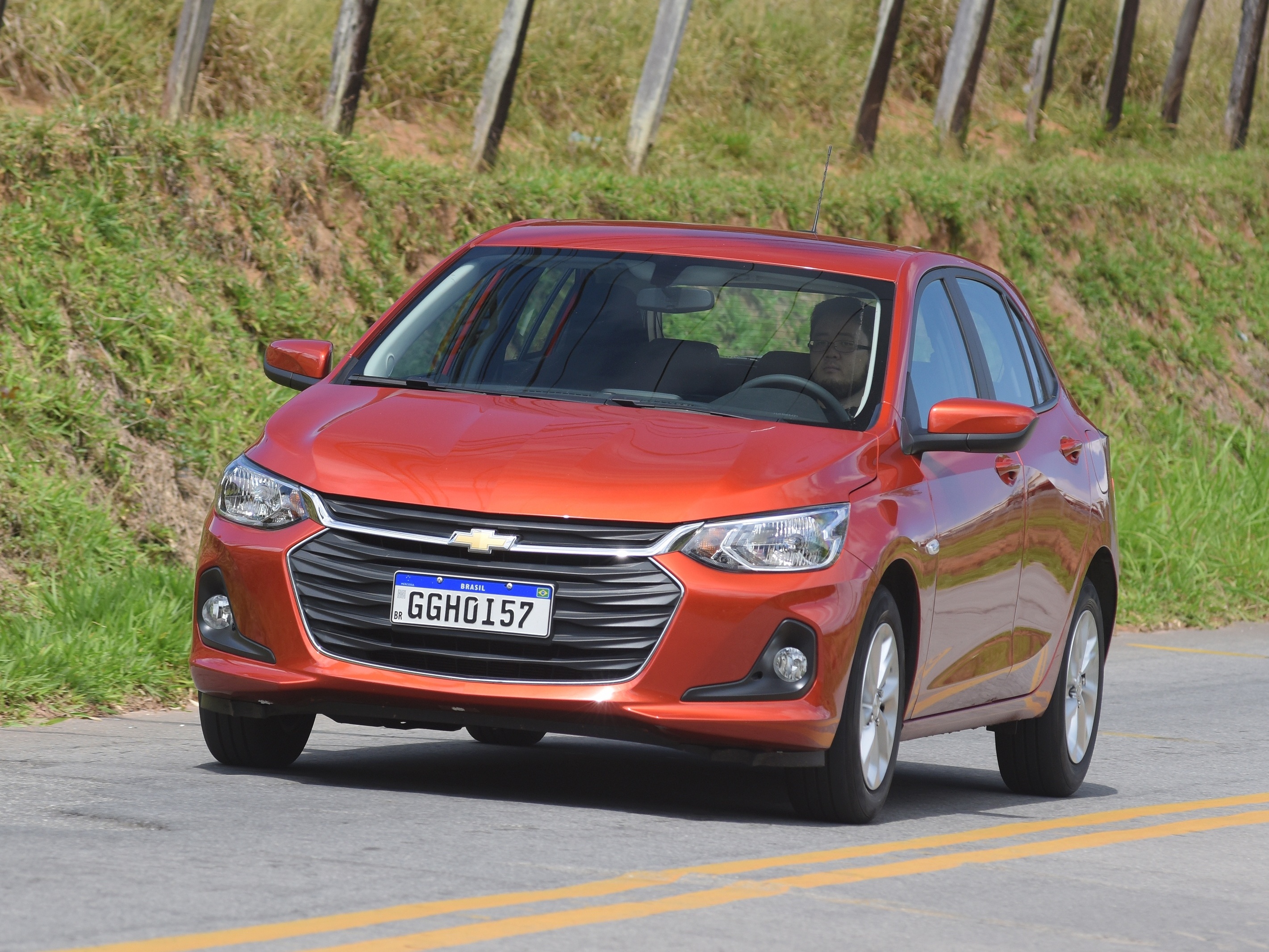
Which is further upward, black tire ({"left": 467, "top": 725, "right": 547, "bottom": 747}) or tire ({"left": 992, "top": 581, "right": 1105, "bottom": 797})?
tire ({"left": 992, "top": 581, "right": 1105, "bottom": 797})

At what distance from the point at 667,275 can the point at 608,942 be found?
3.28 m

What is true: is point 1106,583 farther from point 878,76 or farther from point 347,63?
point 878,76

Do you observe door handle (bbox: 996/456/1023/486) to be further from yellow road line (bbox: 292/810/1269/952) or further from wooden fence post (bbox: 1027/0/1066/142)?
wooden fence post (bbox: 1027/0/1066/142)

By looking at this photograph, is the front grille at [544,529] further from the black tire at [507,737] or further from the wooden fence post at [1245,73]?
the wooden fence post at [1245,73]

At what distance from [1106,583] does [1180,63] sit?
20487 millimetres

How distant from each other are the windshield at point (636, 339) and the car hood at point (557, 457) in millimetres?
221

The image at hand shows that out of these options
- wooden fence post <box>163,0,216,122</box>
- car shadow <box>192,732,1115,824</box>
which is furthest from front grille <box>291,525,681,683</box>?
wooden fence post <box>163,0,216,122</box>

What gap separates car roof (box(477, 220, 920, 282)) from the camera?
25.6 feet

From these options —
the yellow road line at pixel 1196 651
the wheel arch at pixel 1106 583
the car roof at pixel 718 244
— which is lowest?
the yellow road line at pixel 1196 651

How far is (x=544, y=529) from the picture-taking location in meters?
6.32

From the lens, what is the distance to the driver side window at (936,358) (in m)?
7.55

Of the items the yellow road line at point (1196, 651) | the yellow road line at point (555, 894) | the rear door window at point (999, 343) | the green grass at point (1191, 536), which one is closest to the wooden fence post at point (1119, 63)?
the green grass at point (1191, 536)

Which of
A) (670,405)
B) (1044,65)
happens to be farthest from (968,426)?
(1044,65)

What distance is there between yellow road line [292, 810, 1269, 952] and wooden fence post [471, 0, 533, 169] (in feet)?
Answer: 33.7
